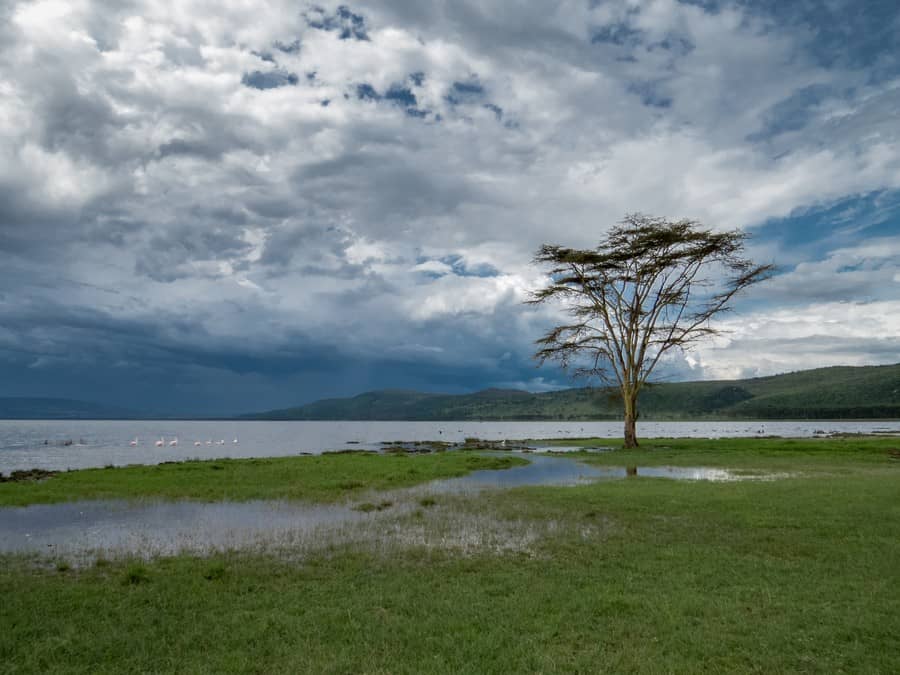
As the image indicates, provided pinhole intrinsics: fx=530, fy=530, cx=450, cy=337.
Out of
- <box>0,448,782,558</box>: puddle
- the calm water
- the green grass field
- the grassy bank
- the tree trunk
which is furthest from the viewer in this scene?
the calm water

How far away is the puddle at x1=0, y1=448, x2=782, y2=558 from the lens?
15.3m

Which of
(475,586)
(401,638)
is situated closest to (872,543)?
(475,586)

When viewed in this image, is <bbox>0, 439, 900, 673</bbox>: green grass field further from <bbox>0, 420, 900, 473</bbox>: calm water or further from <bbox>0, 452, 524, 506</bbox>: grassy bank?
<bbox>0, 420, 900, 473</bbox>: calm water

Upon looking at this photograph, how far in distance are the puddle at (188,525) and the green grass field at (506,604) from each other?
1449 millimetres

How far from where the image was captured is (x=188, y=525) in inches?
720

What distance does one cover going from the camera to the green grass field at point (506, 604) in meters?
7.76

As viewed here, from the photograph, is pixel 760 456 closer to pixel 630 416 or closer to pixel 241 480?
pixel 630 416

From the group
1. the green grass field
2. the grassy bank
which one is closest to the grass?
the grassy bank

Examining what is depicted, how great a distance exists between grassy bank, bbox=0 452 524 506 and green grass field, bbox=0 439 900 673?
11.5 metres

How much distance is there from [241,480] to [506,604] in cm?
2446

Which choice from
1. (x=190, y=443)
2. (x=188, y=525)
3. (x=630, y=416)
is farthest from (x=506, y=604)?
(x=190, y=443)

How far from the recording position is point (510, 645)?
8117 mm

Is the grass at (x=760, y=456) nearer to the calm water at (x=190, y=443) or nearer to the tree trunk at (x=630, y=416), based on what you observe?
the tree trunk at (x=630, y=416)

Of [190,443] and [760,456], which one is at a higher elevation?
[760,456]
